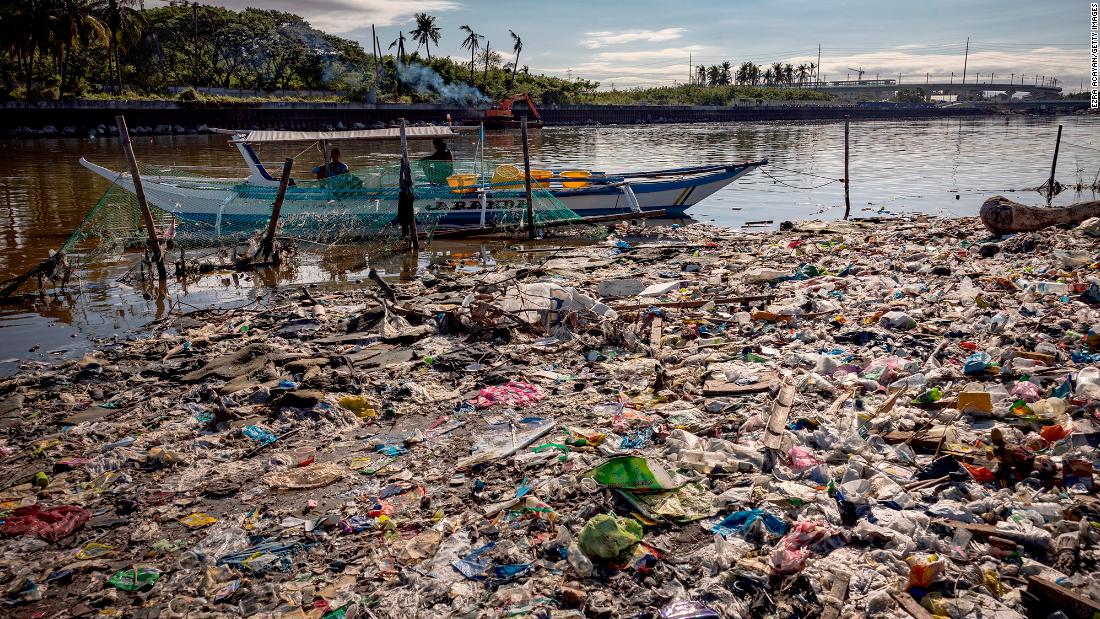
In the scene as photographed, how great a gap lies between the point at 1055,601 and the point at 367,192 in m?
13.0

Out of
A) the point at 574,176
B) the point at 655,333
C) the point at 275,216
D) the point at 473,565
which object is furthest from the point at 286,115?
the point at 473,565

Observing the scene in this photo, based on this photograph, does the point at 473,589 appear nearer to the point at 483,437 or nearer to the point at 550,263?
the point at 483,437

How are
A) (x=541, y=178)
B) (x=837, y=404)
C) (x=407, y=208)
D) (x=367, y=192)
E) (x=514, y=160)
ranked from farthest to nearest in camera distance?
(x=514, y=160)
(x=541, y=178)
(x=407, y=208)
(x=367, y=192)
(x=837, y=404)

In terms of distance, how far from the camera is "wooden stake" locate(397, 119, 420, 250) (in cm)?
1394

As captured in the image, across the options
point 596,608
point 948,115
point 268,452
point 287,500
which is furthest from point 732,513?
point 948,115

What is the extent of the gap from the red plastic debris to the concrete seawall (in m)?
33.5

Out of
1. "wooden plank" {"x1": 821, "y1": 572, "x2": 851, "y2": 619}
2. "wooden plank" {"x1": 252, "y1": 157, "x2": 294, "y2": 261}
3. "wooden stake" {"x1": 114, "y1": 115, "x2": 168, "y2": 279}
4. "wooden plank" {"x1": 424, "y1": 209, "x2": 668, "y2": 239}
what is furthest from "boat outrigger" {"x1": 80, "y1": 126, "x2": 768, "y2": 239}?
"wooden plank" {"x1": 821, "y1": 572, "x2": 851, "y2": 619}

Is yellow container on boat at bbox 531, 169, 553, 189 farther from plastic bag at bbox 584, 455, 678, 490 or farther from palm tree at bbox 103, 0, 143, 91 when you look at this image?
palm tree at bbox 103, 0, 143, 91

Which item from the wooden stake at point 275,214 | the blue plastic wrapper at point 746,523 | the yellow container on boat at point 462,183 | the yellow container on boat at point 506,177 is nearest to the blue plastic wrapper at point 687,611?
the blue plastic wrapper at point 746,523

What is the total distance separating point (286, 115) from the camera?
178 ft

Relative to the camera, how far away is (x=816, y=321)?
7.63 m

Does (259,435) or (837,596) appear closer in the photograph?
(837,596)

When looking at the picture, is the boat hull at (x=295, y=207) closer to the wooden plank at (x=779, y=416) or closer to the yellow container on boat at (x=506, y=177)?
the yellow container on boat at (x=506, y=177)

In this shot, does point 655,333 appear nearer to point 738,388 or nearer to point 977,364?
point 738,388
